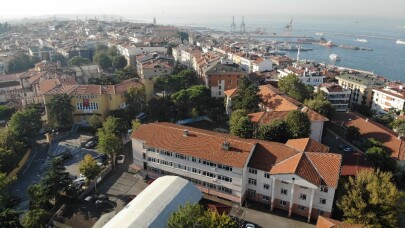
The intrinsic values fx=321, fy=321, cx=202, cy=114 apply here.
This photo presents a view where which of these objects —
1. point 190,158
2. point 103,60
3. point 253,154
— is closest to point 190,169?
point 190,158

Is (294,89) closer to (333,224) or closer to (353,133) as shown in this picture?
(353,133)

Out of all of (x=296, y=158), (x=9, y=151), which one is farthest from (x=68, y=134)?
(x=296, y=158)

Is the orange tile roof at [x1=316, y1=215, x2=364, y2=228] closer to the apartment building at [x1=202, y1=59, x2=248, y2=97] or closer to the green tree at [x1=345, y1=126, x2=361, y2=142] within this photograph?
→ the green tree at [x1=345, y1=126, x2=361, y2=142]

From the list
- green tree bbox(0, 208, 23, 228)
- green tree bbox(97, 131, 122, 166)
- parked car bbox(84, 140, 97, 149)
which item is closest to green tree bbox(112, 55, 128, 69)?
parked car bbox(84, 140, 97, 149)

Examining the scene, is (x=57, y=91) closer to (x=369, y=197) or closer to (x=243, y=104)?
(x=243, y=104)

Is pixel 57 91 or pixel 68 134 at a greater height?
pixel 57 91
